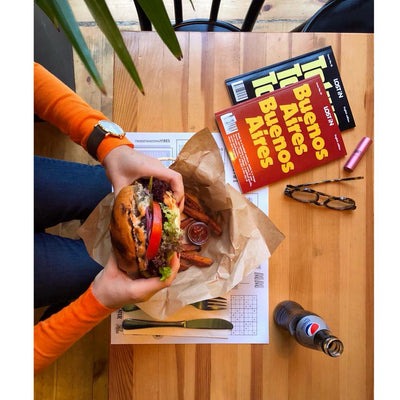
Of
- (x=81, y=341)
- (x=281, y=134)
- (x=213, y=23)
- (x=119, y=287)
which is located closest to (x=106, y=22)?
(x=119, y=287)

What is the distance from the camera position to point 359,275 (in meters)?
0.94

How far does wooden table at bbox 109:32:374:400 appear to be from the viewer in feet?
2.99

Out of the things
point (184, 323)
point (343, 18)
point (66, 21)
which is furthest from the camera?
point (343, 18)

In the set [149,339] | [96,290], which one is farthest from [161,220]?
[149,339]

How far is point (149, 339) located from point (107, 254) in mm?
222

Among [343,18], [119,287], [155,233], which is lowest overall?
[119,287]

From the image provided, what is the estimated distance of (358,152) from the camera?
Answer: 3.03 feet

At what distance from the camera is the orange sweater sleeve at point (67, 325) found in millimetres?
751

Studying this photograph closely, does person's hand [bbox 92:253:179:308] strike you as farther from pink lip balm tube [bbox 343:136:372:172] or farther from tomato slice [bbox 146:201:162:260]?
pink lip balm tube [bbox 343:136:372:172]

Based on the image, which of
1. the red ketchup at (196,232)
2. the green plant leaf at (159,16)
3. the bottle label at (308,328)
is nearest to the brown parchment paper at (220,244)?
the red ketchup at (196,232)

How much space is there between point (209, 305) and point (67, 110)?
53cm

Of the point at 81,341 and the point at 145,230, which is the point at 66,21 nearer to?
the point at 145,230

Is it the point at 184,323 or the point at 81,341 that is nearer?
the point at 184,323
